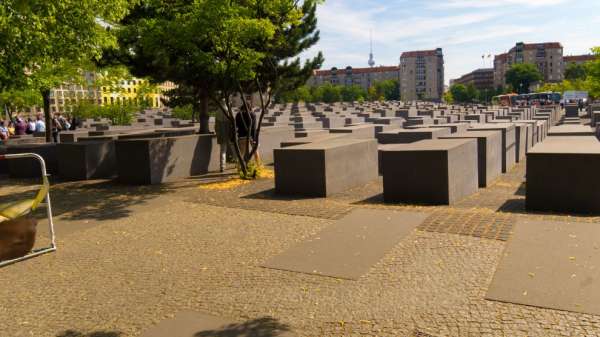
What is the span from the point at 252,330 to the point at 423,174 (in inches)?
208

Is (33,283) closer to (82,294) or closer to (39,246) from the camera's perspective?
(82,294)

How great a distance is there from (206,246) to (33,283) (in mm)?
1969

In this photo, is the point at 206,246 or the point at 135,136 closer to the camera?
the point at 206,246

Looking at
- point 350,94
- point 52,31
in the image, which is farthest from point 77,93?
point 350,94

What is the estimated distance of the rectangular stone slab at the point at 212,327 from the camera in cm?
392

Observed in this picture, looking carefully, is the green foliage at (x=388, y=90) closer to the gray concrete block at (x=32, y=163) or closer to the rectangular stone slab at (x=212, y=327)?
the gray concrete block at (x=32, y=163)

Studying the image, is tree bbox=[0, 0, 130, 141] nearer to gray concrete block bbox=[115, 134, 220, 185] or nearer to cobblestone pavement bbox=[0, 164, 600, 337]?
gray concrete block bbox=[115, 134, 220, 185]

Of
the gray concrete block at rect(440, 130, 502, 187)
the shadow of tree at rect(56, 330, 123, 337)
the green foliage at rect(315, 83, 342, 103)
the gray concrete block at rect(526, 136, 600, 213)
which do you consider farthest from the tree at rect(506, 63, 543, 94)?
the shadow of tree at rect(56, 330, 123, 337)

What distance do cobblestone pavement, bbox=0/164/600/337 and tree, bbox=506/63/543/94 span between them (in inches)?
6045

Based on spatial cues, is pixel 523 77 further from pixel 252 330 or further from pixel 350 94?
pixel 252 330

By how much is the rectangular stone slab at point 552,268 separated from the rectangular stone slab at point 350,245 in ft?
4.27

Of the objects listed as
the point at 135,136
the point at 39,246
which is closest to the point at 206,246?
the point at 39,246

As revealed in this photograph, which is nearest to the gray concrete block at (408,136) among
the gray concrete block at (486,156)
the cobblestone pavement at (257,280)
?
the gray concrete block at (486,156)

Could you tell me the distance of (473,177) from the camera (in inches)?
391
